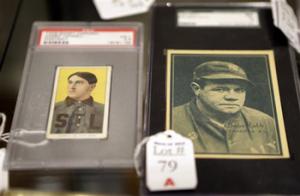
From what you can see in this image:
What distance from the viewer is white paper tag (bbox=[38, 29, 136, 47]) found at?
2.27 feet

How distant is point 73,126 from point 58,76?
0.30ft

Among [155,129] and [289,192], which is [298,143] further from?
[155,129]

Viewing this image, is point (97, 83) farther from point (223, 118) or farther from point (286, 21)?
point (286, 21)

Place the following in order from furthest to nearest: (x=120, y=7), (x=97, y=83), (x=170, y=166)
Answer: (x=120, y=7), (x=97, y=83), (x=170, y=166)

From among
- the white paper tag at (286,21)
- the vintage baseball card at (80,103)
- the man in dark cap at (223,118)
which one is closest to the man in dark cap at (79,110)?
the vintage baseball card at (80,103)

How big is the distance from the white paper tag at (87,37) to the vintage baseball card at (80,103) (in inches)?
2.0

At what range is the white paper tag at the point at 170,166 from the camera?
52cm

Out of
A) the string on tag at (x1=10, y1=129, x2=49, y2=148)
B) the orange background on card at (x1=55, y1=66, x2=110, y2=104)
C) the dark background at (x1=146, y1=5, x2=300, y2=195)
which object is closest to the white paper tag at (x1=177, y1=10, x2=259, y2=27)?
the dark background at (x1=146, y1=5, x2=300, y2=195)

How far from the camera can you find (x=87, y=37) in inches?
27.5

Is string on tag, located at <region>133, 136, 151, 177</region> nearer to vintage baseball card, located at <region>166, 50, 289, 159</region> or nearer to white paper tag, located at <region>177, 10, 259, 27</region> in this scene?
vintage baseball card, located at <region>166, 50, 289, 159</region>

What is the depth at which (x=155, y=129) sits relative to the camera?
0.60 meters

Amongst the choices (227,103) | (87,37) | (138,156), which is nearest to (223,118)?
(227,103)

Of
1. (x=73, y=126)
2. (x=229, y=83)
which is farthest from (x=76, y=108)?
(x=229, y=83)

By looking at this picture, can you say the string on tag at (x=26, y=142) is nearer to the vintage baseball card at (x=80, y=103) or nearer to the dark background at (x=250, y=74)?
the vintage baseball card at (x=80, y=103)
